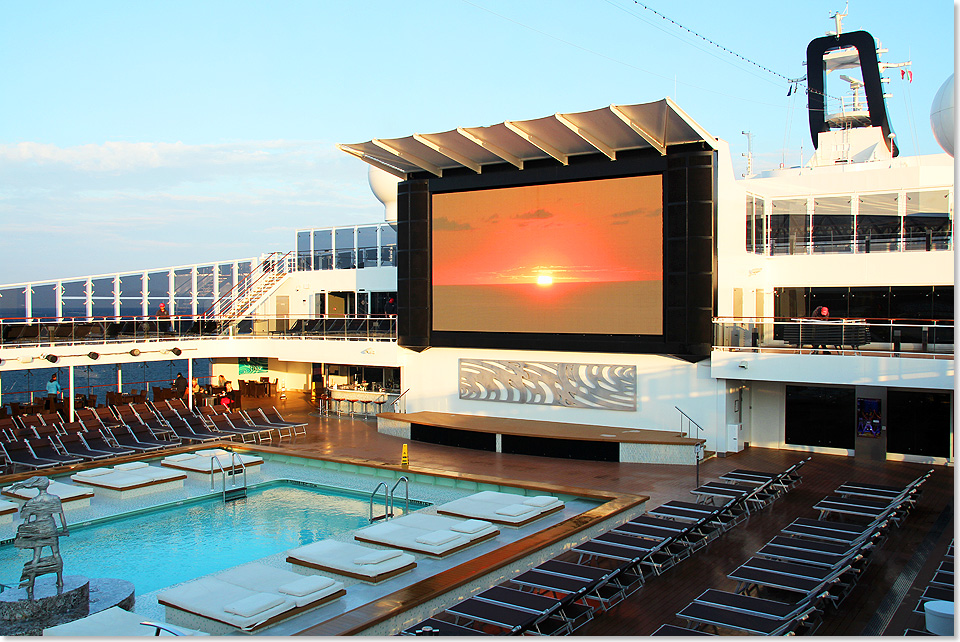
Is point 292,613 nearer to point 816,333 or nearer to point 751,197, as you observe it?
point 816,333

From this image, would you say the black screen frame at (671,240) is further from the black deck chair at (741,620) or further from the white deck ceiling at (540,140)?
the black deck chair at (741,620)

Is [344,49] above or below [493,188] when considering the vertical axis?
above

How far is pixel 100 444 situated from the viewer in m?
17.0

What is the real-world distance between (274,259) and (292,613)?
23.0m

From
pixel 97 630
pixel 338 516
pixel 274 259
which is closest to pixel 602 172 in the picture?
pixel 338 516

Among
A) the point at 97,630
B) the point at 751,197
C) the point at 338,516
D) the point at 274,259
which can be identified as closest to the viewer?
the point at 97,630

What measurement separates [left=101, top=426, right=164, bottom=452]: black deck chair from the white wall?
6.90 m

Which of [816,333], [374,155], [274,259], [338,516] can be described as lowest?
[338,516]

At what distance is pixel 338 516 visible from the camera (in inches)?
500

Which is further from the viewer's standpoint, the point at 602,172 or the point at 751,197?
the point at 751,197

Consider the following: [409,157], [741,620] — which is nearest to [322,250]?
[409,157]

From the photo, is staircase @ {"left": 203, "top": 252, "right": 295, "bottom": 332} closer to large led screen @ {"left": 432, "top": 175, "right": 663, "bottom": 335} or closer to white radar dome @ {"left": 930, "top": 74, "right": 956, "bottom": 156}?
large led screen @ {"left": 432, "top": 175, "right": 663, "bottom": 335}

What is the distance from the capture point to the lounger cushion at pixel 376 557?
877cm

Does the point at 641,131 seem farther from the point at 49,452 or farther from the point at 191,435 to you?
the point at 49,452
